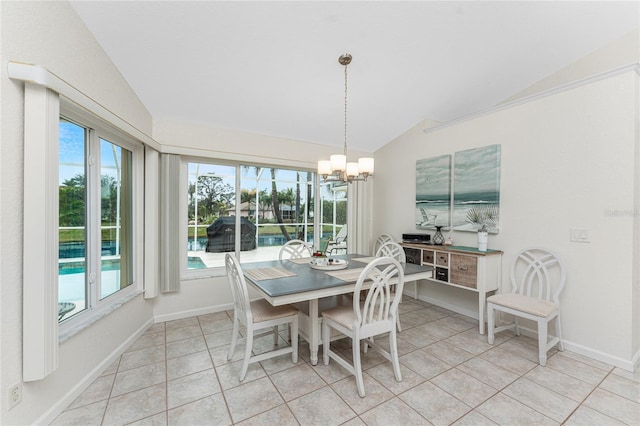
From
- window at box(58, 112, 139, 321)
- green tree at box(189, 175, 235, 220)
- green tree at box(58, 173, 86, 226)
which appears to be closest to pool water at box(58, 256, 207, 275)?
window at box(58, 112, 139, 321)

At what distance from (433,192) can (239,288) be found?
2.91 meters

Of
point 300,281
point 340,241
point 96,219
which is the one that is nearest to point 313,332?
point 300,281

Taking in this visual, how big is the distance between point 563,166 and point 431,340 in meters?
2.13

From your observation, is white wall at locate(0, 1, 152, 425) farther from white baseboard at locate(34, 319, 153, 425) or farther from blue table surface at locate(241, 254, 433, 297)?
blue table surface at locate(241, 254, 433, 297)

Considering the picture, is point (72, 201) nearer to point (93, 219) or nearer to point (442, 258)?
point (93, 219)

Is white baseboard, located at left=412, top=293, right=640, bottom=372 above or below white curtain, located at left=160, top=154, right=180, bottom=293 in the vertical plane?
below

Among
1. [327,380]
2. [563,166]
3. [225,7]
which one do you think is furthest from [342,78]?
[327,380]

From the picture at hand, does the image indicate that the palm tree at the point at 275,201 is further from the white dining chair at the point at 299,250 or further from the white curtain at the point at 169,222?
the white curtain at the point at 169,222

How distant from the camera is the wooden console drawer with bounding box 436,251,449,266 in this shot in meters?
3.31

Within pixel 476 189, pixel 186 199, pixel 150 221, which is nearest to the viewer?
pixel 150 221

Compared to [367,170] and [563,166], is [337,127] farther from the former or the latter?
[563,166]

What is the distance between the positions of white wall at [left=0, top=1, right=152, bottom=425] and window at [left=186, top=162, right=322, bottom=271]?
1505mm

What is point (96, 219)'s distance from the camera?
7.63ft

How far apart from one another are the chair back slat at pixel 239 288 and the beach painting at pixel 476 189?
2.80 meters
